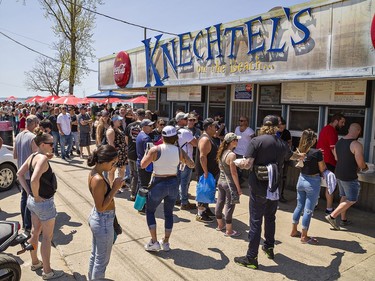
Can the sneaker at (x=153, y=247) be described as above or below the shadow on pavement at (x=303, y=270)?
above

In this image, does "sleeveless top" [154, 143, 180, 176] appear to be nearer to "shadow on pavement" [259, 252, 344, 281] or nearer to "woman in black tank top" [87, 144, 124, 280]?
"woman in black tank top" [87, 144, 124, 280]

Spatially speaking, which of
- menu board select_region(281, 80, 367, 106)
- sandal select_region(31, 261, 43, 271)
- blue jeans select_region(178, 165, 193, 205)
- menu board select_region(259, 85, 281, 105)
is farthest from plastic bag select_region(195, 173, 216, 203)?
menu board select_region(259, 85, 281, 105)

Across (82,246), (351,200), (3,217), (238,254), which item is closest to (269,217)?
(238,254)

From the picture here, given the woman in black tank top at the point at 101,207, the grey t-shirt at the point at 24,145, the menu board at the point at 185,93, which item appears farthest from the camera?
the menu board at the point at 185,93

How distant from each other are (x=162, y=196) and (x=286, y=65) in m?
3.88

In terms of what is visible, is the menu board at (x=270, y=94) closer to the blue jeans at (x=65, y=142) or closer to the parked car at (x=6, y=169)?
the parked car at (x=6, y=169)

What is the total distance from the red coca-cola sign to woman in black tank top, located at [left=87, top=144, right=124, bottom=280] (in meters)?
10.3

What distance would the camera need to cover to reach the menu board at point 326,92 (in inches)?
249

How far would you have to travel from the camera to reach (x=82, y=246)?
461 cm

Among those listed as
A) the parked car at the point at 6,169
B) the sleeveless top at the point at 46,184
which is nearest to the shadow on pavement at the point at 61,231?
the sleeveless top at the point at 46,184

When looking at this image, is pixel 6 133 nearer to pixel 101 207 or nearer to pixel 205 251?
pixel 205 251

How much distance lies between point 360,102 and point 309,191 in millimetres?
2663

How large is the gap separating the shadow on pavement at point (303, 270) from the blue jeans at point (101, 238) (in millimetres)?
2028

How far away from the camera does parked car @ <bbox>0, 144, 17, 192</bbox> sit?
7270 millimetres
